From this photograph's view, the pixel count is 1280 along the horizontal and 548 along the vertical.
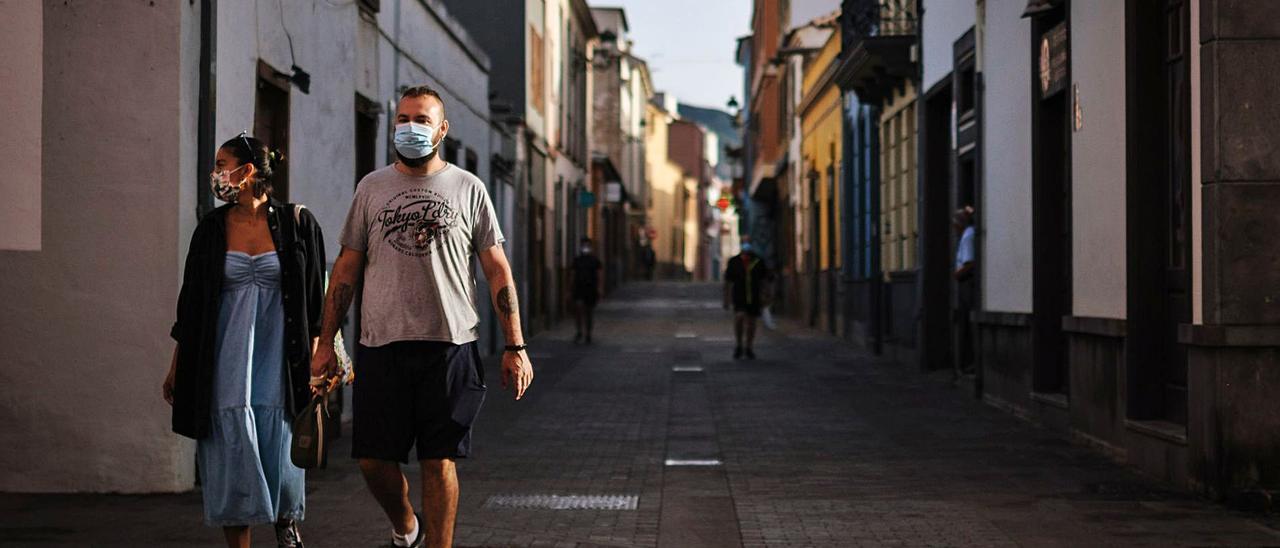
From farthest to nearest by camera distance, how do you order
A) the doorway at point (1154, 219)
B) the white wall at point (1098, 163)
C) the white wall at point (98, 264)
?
1. the white wall at point (1098, 163)
2. the doorway at point (1154, 219)
3. the white wall at point (98, 264)

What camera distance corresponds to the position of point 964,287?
18.3 m

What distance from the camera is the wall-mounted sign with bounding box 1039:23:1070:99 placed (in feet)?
43.1

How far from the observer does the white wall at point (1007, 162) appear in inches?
579

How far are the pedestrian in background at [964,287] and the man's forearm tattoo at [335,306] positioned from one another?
10690 millimetres

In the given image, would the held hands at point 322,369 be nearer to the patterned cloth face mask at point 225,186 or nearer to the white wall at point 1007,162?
the patterned cloth face mask at point 225,186

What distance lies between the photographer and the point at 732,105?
59188 mm

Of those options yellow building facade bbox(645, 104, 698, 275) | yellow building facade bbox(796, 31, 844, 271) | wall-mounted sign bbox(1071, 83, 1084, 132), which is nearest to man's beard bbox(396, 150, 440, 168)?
wall-mounted sign bbox(1071, 83, 1084, 132)

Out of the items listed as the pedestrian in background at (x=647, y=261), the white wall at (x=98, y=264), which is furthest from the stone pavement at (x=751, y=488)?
the pedestrian in background at (x=647, y=261)

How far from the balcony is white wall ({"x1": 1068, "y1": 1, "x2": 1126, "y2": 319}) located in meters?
9.23

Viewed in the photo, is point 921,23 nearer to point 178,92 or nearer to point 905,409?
point 905,409

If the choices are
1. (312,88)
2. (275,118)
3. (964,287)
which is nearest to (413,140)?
(275,118)

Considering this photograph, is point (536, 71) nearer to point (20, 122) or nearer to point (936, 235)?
point (936, 235)

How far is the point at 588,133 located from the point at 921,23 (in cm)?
2984

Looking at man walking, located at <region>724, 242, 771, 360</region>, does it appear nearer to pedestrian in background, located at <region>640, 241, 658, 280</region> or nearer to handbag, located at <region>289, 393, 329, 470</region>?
handbag, located at <region>289, 393, 329, 470</region>
